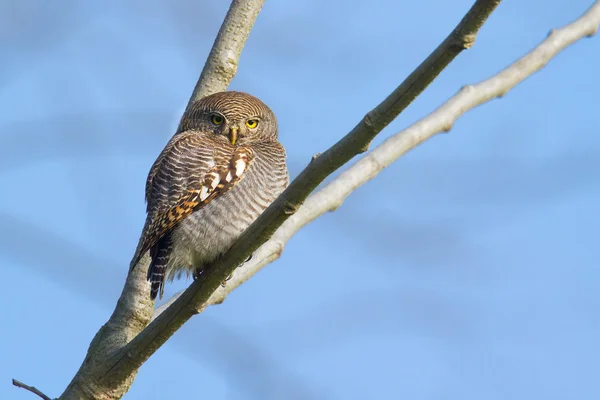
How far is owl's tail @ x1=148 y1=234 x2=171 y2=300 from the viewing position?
14.5ft

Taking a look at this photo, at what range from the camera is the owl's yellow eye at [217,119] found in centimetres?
549

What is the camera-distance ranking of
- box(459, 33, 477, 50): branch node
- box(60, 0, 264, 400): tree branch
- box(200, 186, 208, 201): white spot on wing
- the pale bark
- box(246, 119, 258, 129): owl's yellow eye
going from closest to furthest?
1. box(459, 33, 477, 50): branch node
2. the pale bark
3. box(60, 0, 264, 400): tree branch
4. box(200, 186, 208, 201): white spot on wing
5. box(246, 119, 258, 129): owl's yellow eye

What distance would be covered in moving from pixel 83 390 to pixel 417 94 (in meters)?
2.30

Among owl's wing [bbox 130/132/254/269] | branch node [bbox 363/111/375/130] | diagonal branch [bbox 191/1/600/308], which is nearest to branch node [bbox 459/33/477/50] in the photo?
branch node [bbox 363/111/375/130]

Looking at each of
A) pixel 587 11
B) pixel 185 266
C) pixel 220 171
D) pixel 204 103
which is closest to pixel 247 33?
pixel 204 103

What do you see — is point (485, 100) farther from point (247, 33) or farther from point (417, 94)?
point (417, 94)

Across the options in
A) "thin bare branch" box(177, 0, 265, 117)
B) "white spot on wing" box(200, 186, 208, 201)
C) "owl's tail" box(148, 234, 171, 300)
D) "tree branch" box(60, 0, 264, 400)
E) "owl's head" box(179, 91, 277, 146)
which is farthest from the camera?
"owl's head" box(179, 91, 277, 146)

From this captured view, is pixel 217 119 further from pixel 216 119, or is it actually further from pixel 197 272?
pixel 197 272

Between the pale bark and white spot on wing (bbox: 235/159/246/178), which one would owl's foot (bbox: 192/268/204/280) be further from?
white spot on wing (bbox: 235/159/246/178)

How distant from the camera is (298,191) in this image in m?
3.19

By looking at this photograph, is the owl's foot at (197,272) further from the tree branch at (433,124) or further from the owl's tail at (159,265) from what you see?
the tree branch at (433,124)

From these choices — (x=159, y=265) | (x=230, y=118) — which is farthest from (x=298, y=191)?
(x=230, y=118)

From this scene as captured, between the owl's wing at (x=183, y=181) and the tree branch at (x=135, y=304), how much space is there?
230 mm

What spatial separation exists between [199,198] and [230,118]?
1012mm
